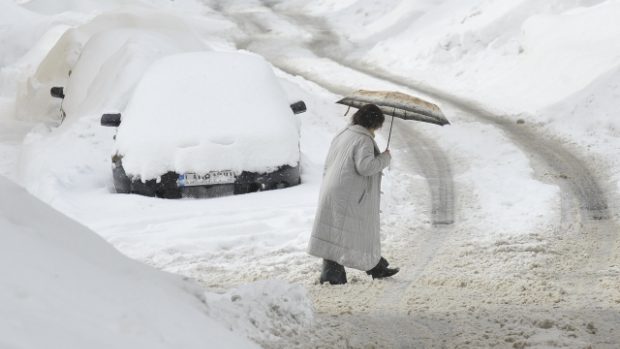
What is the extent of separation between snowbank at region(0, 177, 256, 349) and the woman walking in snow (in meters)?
2.09

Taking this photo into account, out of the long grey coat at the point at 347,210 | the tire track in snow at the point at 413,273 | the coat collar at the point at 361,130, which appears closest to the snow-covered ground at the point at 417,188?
the tire track in snow at the point at 413,273

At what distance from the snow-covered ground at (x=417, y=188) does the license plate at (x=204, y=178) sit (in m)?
0.20

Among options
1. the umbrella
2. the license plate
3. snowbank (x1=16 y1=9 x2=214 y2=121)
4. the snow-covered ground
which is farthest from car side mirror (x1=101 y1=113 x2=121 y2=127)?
the umbrella

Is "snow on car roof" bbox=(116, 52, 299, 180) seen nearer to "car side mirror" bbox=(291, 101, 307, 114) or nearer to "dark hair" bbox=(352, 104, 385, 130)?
"car side mirror" bbox=(291, 101, 307, 114)

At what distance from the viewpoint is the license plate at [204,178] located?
8.84 m

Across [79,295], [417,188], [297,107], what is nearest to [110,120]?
[297,107]

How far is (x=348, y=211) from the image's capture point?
22.3 feet

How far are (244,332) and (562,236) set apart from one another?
13.9ft

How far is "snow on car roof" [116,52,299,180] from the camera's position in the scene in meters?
8.88

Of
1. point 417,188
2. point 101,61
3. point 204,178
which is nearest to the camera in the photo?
point 204,178

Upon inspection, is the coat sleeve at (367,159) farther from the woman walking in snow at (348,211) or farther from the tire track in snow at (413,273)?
the tire track in snow at (413,273)

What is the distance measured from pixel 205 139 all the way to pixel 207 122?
322 millimetres

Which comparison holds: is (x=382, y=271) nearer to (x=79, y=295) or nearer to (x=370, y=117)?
(x=370, y=117)

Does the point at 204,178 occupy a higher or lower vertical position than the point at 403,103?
lower
